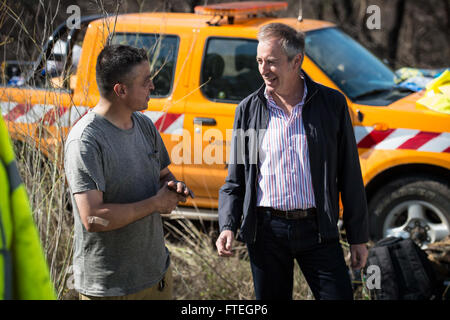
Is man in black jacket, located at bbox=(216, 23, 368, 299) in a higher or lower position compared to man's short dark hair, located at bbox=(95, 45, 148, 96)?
lower

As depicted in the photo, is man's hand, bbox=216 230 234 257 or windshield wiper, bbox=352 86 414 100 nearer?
man's hand, bbox=216 230 234 257

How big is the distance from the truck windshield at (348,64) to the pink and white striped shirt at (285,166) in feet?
6.65

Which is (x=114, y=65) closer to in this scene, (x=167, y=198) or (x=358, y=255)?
(x=167, y=198)

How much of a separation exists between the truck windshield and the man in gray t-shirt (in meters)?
2.53

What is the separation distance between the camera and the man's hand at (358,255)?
2.73 meters

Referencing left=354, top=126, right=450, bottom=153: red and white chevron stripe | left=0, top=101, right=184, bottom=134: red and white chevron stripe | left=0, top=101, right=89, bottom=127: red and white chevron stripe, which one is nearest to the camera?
left=0, top=101, right=184, bottom=134: red and white chevron stripe

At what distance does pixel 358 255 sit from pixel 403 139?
1.88 metres

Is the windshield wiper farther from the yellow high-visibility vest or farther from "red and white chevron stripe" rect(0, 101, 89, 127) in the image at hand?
the yellow high-visibility vest

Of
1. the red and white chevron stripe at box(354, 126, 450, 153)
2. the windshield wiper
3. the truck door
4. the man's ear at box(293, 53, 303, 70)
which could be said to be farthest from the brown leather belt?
the windshield wiper

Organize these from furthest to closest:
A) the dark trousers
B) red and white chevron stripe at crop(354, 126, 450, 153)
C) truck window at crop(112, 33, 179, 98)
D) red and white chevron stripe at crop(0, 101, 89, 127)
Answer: truck window at crop(112, 33, 179, 98) < red and white chevron stripe at crop(354, 126, 450, 153) < red and white chevron stripe at crop(0, 101, 89, 127) < the dark trousers

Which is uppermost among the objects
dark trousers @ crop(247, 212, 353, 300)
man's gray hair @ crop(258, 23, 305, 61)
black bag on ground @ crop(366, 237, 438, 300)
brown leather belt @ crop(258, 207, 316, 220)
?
man's gray hair @ crop(258, 23, 305, 61)

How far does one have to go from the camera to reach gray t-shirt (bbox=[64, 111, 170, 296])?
7.41 feet

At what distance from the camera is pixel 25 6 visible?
4137 mm
